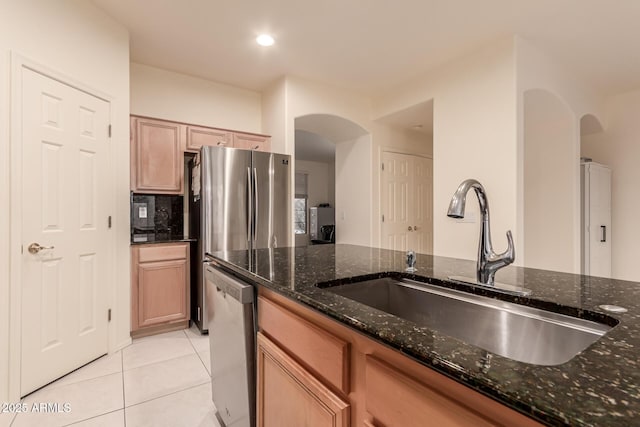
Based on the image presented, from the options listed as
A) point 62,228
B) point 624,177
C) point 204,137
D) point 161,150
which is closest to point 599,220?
point 624,177

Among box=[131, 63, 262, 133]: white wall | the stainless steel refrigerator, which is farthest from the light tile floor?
box=[131, 63, 262, 133]: white wall

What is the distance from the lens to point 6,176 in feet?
6.13

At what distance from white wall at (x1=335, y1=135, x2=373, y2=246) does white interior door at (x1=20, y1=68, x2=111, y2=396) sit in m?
2.87

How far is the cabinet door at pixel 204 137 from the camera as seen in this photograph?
3.37 metres

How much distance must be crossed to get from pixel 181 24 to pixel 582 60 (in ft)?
12.3

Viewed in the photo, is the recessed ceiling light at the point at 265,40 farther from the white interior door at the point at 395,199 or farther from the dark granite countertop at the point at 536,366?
the dark granite countertop at the point at 536,366

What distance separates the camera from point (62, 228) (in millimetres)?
2203

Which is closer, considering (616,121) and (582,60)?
(582,60)

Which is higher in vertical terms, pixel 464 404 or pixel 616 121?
pixel 616 121

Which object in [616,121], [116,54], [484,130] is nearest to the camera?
[116,54]

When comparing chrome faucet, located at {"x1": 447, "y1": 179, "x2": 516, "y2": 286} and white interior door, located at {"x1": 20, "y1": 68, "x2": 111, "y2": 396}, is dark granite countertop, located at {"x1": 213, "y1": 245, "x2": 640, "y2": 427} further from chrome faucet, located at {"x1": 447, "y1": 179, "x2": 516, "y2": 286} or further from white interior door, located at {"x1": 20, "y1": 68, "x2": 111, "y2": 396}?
white interior door, located at {"x1": 20, "y1": 68, "x2": 111, "y2": 396}

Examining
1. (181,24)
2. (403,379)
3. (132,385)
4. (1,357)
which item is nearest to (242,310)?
(403,379)

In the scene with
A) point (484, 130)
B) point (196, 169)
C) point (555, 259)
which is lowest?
point (555, 259)

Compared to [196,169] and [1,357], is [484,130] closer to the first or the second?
[196,169]
